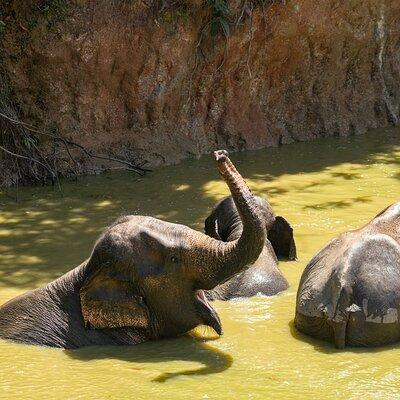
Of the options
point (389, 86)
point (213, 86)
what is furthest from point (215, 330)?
point (389, 86)

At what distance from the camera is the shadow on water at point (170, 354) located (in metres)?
6.09

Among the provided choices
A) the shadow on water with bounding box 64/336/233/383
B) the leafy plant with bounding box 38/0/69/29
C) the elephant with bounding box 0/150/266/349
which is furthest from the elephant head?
the leafy plant with bounding box 38/0/69/29

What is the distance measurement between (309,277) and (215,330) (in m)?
0.76

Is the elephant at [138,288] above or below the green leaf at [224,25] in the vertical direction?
below

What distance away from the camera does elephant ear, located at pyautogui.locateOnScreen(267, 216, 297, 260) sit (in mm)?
8750

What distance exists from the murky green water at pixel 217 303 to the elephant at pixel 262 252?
123mm

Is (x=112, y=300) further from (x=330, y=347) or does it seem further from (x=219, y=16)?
(x=219, y=16)

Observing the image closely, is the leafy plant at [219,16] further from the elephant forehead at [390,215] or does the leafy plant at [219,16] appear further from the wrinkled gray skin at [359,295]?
the wrinkled gray skin at [359,295]

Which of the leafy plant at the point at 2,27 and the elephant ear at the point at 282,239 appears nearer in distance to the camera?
the elephant ear at the point at 282,239

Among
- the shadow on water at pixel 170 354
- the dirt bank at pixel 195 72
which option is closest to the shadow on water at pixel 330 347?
the shadow on water at pixel 170 354

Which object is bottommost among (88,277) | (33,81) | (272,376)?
(272,376)

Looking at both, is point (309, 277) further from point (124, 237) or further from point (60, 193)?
point (60, 193)

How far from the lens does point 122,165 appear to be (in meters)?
12.8

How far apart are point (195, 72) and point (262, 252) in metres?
6.06
